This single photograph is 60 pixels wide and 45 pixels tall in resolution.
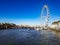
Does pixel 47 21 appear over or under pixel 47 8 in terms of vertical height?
under

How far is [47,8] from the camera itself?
82.8 m

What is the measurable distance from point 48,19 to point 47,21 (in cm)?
A: 112

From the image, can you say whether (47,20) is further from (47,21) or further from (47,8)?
(47,8)

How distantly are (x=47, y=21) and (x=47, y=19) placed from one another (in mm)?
1052

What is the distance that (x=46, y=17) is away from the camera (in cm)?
8356

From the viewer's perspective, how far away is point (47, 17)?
82.1m

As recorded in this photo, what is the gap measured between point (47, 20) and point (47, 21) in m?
0.50

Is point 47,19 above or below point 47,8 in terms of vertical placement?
below

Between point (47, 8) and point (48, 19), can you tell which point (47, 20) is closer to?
point (48, 19)

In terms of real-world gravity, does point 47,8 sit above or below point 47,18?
above

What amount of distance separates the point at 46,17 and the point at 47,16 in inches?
35.6

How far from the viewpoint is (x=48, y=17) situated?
81.2 m

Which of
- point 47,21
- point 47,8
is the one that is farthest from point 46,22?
point 47,8

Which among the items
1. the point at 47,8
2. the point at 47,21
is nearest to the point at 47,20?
the point at 47,21
